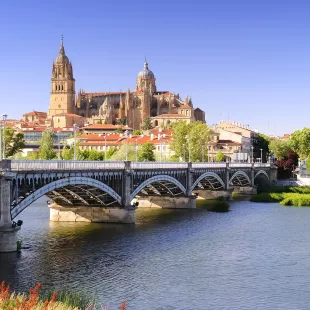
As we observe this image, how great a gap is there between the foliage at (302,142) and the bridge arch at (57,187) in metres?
93.6

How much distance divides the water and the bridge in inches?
68.7

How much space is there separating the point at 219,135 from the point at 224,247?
114089 millimetres

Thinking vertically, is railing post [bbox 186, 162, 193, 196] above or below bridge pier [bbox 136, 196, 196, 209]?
above

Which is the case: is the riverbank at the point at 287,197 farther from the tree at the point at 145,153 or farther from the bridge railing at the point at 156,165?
A: the tree at the point at 145,153

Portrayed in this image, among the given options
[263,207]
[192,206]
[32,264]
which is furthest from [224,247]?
[263,207]

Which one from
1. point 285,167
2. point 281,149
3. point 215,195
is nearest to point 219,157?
point 285,167

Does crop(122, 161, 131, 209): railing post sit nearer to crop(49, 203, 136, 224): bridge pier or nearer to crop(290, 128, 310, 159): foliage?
crop(49, 203, 136, 224): bridge pier

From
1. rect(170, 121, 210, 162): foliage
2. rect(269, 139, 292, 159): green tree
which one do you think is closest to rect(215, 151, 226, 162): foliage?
rect(269, 139, 292, 159): green tree

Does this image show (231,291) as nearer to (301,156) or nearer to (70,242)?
(70,242)

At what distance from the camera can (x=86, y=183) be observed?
46.8 metres

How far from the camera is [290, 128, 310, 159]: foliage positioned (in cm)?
14012

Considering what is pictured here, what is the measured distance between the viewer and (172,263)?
37.7 m

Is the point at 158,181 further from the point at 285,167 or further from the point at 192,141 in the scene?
the point at 285,167

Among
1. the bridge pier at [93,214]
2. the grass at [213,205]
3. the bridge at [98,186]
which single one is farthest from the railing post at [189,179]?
the bridge pier at [93,214]
